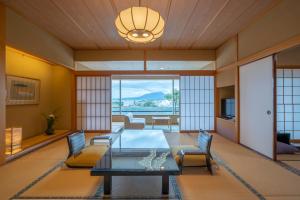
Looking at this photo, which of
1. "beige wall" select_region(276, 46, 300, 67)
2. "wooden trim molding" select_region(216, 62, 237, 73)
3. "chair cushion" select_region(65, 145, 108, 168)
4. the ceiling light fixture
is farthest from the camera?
"wooden trim molding" select_region(216, 62, 237, 73)

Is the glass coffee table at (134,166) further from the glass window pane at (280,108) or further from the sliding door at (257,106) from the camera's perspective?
the glass window pane at (280,108)

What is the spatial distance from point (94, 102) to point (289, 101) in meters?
5.61

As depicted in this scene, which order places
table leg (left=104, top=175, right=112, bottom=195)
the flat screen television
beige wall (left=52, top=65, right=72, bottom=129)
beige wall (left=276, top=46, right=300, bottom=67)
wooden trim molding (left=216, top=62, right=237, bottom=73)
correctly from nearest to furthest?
table leg (left=104, top=175, right=112, bottom=195) → beige wall (left=276, top=46, right=300, bottom=67) → wooden trim molding (left=216, top=62, right=237, bottom=73) → the flat screen television → beige wall (left=52, top=65, right=72, bottom=129)

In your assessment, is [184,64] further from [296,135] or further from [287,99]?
[296,135]

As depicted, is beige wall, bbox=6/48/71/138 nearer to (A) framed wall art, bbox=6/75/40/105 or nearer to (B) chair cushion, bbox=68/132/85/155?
(A) framed wall art, bbox=6/75/40/105

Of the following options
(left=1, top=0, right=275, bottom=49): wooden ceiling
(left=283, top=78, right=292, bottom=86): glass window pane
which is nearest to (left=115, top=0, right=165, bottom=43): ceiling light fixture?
(left=1, top=0, right=275, bottom=49): wooden ceiling

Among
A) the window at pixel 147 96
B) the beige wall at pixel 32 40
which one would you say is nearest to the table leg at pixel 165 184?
the beige wall at pixel 32 40

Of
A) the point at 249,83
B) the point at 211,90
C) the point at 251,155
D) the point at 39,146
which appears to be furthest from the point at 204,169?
the point at 211,90

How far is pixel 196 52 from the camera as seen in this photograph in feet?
20.8

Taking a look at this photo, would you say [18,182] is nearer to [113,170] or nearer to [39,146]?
[113,170]

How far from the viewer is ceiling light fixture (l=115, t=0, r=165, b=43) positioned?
97.2 inches

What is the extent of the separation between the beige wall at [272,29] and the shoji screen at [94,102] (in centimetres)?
413

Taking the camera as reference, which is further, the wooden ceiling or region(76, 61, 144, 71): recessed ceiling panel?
region(76, 61, 144, 71): recessed ceiling panel

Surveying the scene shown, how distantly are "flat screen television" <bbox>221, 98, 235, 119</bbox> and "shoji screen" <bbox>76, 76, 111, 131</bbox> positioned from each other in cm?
359
